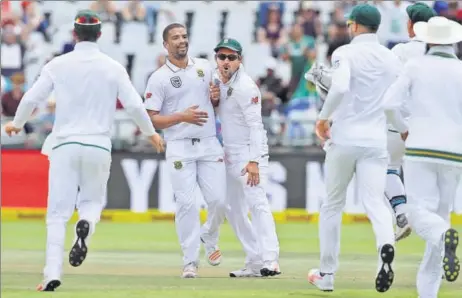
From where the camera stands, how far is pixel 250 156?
13.2 metres

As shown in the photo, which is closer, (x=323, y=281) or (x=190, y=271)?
(x=323, y=281)

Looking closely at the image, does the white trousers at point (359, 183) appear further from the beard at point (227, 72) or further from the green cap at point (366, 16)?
the beard at point (227, 72)

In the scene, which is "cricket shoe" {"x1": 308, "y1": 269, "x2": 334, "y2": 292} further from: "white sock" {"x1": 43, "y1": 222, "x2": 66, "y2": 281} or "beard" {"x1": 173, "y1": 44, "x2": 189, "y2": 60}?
"beard" {"x1": 173, "y1": 44, "x2": 189, "y2": 60}

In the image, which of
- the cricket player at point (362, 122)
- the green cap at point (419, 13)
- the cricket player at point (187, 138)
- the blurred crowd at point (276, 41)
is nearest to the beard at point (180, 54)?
the cricket player at point (187, 138)

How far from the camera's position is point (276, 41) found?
80.2 feet

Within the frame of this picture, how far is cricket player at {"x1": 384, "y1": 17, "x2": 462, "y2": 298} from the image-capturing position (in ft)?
34.0

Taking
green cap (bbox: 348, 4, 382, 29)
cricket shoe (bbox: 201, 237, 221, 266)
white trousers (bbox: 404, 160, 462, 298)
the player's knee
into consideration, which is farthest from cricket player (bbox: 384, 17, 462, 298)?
cricket shoe (bbox: 201, 237, 221, 266)

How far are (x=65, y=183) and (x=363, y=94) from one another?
2517 mm

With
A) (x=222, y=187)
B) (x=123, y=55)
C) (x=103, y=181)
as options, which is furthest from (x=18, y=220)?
(x=103, y=181)

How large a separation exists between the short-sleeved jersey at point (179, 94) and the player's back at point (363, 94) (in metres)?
2.41

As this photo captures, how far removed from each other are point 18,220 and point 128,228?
7.98ft

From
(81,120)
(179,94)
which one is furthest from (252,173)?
(81,120)

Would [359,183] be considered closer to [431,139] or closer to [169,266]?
[431,139]

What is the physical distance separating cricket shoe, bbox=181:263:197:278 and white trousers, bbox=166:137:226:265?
0.04 metres
